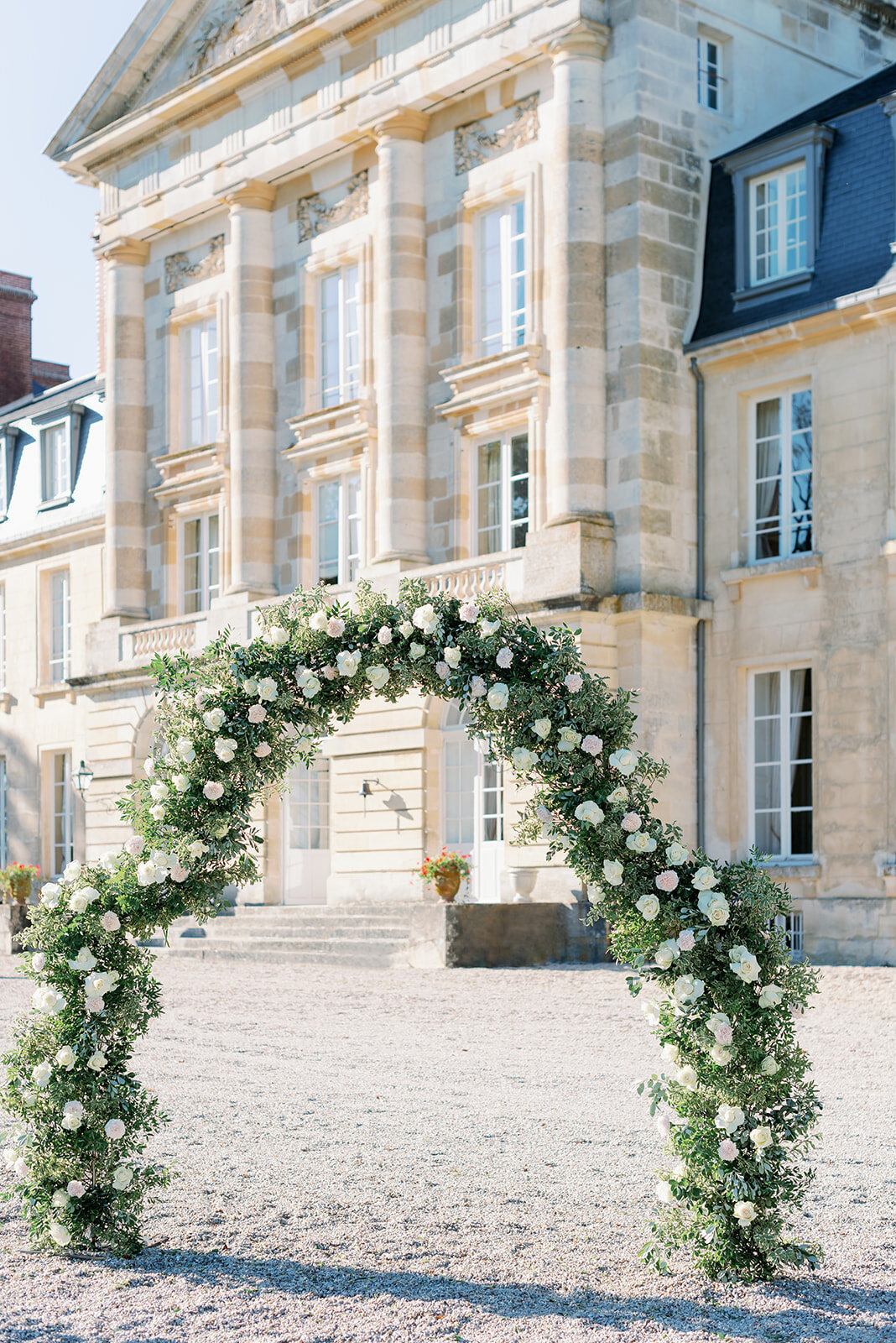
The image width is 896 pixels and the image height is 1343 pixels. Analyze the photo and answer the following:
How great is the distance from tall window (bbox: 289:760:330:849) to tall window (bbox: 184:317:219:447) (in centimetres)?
537

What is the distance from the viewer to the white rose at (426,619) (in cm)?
589

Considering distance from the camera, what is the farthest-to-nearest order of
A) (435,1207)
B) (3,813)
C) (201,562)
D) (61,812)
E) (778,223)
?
1. (3,813)
2. (61,812)
3. (201,562)
4. (778,223)
5. (435,1207)

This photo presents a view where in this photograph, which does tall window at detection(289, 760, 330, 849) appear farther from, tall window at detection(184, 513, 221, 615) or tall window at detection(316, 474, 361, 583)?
tall window at detection(184, 513, 221, 615)

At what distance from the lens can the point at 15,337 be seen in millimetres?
34906

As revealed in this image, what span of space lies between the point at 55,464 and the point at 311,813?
33.9ft

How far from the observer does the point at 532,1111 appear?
854cm

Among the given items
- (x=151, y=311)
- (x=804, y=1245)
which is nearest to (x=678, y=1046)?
(x=804, y=1245)

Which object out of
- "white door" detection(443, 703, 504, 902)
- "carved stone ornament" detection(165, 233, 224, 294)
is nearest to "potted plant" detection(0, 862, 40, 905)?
"white door" detection(443, 703, 504, 902)

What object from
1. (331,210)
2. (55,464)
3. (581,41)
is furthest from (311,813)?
(581,41)

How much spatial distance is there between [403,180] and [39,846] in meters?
13.7

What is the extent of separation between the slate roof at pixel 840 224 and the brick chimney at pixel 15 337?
63.4 feet

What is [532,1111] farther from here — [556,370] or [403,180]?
[403,180]

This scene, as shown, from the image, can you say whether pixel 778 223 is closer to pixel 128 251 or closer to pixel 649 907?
pixel 128 251

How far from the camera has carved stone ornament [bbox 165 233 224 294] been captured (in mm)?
24672
